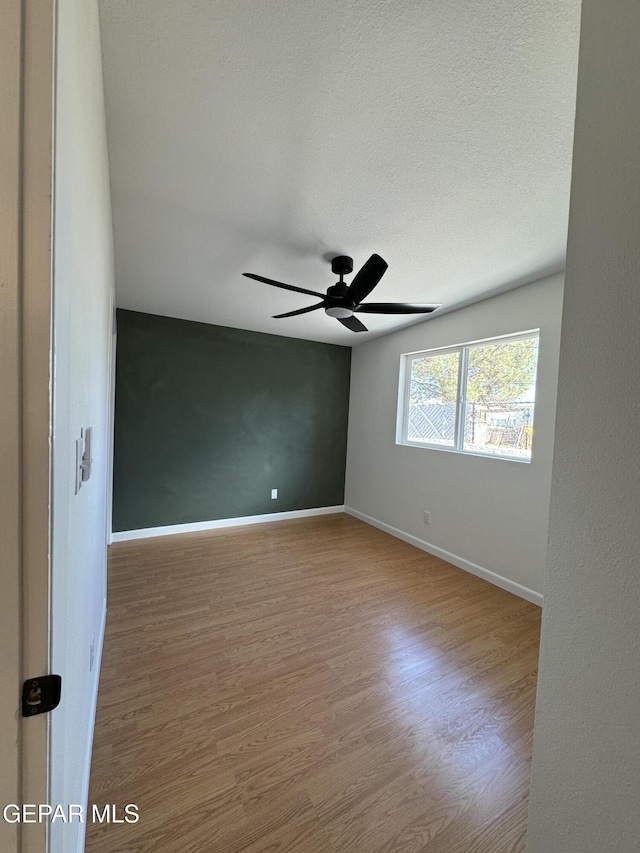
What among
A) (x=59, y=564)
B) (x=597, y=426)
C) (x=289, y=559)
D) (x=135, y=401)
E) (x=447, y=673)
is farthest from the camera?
(x=135, y=401)

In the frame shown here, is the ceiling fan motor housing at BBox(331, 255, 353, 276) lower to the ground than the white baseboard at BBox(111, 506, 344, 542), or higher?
higher

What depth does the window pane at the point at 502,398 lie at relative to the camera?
2.57 metres

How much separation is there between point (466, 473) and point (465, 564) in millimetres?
818

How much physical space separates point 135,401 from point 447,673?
3447mm

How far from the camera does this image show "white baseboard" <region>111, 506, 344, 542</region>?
332 cm

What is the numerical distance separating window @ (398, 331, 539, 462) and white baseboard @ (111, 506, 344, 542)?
1.57 metres

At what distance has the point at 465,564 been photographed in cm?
291

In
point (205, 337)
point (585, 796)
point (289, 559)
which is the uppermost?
point (205, 337)

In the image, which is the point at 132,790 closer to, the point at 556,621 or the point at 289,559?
the point at 556,621

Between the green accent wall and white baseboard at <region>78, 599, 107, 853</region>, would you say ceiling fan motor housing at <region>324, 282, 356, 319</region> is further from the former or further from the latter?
white baseboard at <region>78, 599, 107, 853</region>

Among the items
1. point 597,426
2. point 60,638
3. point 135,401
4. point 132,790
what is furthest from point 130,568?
point 597,426

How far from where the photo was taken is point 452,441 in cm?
319

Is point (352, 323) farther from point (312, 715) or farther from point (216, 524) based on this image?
point (216, 524)

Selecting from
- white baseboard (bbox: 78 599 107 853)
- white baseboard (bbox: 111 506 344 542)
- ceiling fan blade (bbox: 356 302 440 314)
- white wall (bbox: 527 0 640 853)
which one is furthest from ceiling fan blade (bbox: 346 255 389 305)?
white baseboard (bbox: 111 506 344 542)
